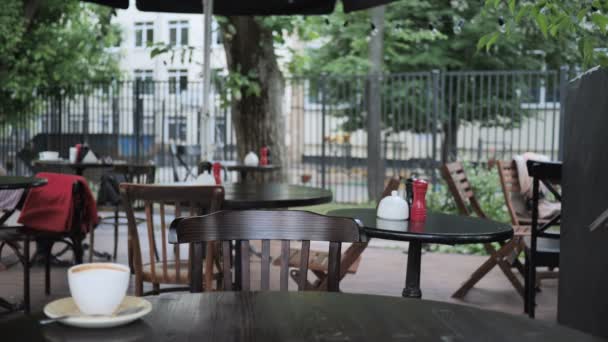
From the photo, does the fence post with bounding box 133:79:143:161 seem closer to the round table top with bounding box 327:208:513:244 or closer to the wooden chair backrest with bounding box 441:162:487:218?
the wooden chair backrest with bounding box 441:162:487:218

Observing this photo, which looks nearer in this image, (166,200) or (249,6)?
(166,200)

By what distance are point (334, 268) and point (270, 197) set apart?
2.31 meters

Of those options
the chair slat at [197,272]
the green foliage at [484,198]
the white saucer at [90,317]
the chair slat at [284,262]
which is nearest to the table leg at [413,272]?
the chair slat at [284,262]

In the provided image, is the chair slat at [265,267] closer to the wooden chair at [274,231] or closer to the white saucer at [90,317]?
the wooden chair at [274,231]

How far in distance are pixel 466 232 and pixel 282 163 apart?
22.1 feet

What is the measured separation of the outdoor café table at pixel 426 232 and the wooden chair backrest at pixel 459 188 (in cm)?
173

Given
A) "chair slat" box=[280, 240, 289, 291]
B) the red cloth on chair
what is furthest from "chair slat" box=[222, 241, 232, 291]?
the red cloth on chair

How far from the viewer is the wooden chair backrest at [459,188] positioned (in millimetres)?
5332

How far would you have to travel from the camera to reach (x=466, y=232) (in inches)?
121

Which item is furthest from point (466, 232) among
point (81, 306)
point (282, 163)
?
point (282, 163)

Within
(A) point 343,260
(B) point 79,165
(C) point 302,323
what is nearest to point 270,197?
(A) point 343,260

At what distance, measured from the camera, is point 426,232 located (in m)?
3.00

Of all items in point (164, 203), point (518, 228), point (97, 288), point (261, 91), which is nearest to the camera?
point (97, 288)

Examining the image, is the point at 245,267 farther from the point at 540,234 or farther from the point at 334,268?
the point at 540,234
